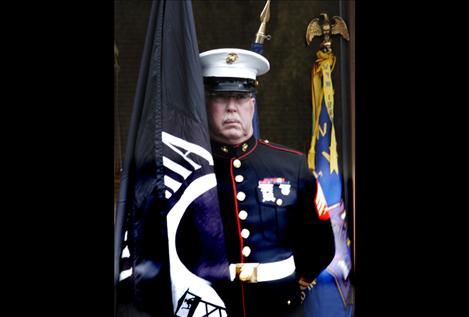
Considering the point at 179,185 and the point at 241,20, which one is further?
the point at 241,20

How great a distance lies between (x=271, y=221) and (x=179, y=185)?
41 centimetres

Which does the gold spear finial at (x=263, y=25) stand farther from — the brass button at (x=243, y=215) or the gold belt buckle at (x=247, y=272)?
the gold belt buckle at (x=247, y=272)

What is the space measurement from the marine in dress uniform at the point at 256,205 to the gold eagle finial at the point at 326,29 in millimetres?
251

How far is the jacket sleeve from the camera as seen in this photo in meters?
2.84

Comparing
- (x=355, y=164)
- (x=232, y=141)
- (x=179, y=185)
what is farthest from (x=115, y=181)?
(x=355, y=164)

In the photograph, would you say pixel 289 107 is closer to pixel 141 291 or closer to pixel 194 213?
pixel 194 213

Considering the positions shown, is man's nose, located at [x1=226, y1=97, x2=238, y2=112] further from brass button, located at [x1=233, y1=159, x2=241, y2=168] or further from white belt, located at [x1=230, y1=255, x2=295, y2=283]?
white belt, located at [x1=230, y1=255, x2=295, y2=283]

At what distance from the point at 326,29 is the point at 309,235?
0.87 metres

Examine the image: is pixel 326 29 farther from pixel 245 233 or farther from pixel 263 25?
pixel 245 233

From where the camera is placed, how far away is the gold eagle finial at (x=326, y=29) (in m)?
2.92

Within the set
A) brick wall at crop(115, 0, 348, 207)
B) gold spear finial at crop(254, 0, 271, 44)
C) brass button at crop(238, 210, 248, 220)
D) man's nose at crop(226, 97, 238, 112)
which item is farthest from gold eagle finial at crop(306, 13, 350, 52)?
brass button at crop(238, 210, 248, 220)

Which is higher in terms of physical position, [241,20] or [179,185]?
[241,20]

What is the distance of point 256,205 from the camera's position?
2.79m

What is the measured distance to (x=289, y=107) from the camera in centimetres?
292
